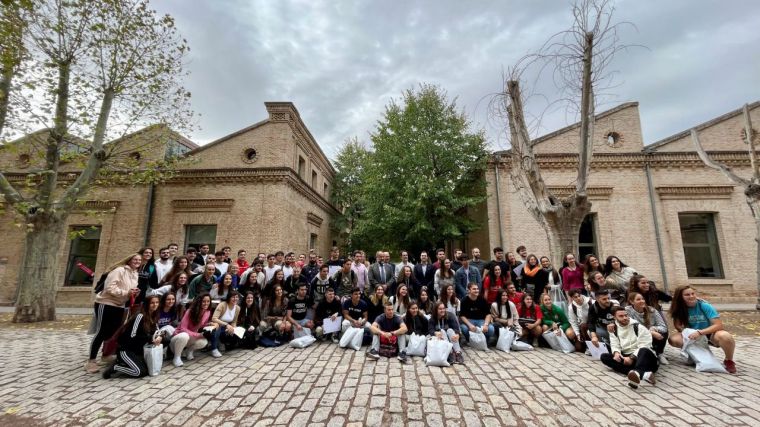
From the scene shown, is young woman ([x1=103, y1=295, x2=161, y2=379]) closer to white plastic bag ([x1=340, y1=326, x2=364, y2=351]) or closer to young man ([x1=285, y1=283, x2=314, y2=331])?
young man ([x1=285, y1=283, x2=314, y2=331])

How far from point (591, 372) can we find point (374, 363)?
11.3 ft

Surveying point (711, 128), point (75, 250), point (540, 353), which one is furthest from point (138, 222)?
point (711, 128)

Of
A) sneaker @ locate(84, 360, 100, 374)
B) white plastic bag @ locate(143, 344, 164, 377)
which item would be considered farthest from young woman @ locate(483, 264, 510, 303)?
sneaker @ locate(84, 360, 100, 374)

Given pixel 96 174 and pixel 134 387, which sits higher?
pixel 96 174

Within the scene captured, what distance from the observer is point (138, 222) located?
12.7 meters

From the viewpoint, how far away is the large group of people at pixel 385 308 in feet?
16.4

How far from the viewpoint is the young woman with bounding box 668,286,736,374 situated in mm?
4852

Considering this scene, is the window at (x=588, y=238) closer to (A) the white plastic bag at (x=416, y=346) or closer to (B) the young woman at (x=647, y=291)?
(B) the young woman at (x=647, y=291)

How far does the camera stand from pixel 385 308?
612cm

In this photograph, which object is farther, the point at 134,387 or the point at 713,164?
the point at 713,164

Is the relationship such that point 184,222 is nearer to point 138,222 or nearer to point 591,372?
point 138,222

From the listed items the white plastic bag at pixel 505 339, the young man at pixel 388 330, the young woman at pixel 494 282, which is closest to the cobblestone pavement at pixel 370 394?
the young man at pixel 388 330

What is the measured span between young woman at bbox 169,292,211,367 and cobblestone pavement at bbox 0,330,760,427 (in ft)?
0.79

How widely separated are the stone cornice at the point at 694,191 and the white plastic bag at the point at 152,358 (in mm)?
17470
